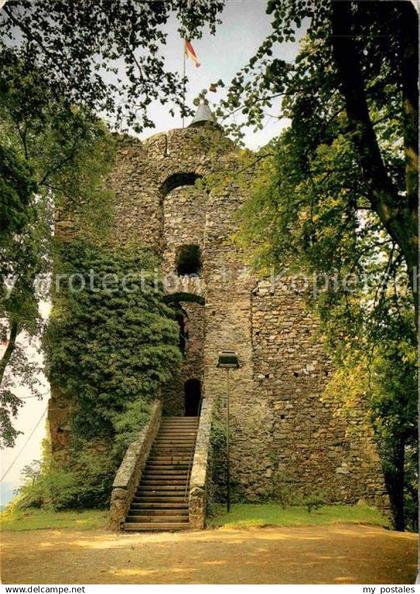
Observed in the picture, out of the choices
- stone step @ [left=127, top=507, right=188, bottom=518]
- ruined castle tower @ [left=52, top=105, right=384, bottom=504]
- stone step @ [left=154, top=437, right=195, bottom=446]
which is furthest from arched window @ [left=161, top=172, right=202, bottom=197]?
stone step @ [left=127, top=507, right=188, bottom=518]

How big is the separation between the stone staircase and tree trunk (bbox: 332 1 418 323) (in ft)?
22.2

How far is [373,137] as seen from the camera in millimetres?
5348

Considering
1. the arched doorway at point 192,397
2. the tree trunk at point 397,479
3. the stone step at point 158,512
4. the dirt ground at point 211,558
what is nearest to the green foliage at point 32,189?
the stone step at point 158,512

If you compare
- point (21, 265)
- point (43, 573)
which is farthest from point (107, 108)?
point (43, 573)

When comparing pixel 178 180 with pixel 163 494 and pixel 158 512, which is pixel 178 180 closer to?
pixel 163 494

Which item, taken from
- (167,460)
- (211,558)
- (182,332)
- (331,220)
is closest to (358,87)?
(331,220)

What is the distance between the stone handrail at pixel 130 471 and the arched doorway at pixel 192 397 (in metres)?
7.72

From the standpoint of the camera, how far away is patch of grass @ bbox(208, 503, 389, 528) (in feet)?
31.2

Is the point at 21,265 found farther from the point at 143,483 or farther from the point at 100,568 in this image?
the point at 143,483

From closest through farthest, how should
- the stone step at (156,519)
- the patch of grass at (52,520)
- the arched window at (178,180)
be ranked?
1. the stone step at (156,519)
2. the patch of grass at (52,520)
3. the arched window at (178,180)

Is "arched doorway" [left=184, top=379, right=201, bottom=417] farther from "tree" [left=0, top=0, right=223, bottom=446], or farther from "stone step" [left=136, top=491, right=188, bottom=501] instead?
"tree" [left=0, top=0, right=223, bottom=446]

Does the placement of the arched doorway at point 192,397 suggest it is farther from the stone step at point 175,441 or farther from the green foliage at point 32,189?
the green foliage at point 32,189

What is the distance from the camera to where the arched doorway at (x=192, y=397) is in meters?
20.4

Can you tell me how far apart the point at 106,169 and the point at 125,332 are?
14.7 feet
